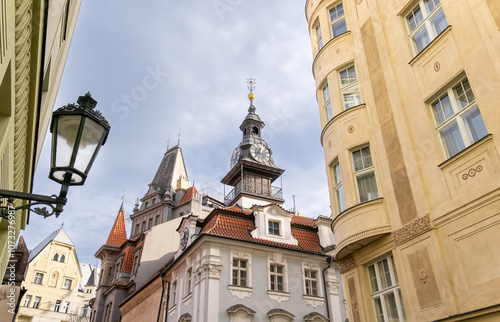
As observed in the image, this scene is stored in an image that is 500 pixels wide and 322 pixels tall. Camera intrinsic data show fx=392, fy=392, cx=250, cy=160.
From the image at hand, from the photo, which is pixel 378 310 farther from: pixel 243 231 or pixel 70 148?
pixel 243 231

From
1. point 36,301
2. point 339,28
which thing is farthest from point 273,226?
point 36,301

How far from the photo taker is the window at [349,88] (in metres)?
12.8

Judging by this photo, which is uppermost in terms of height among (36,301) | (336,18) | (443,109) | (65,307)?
(336,18)

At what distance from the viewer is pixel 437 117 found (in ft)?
31.5

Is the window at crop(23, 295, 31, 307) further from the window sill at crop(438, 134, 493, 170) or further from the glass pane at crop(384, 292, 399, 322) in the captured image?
the window sill at crop(438, 134, 493, 170)

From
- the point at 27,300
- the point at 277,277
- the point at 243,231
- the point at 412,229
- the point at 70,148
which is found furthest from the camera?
the point at 27,300

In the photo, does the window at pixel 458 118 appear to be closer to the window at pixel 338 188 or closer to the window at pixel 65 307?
the window at pixel 338 188

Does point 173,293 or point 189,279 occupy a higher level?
point 189,279

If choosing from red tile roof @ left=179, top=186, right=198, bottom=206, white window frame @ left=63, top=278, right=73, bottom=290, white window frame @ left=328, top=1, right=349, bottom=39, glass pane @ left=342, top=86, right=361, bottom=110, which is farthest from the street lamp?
white window frame @ left=63, top=278, right=73, bottom=290

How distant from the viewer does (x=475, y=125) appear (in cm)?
854

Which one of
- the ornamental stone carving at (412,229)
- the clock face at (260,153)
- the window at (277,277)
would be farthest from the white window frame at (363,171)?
the clock face at (260,153)

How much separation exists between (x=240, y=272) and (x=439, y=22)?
15.0 m

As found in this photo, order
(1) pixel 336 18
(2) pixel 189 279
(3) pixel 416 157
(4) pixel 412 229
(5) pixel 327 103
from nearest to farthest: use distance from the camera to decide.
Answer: (4) pixel 412 229, (3) pixel 416 157, (5) pixel 327 103, (1) pixel 336 18, (2) pixel 189 279

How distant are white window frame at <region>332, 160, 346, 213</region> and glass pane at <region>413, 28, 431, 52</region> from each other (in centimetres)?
423
